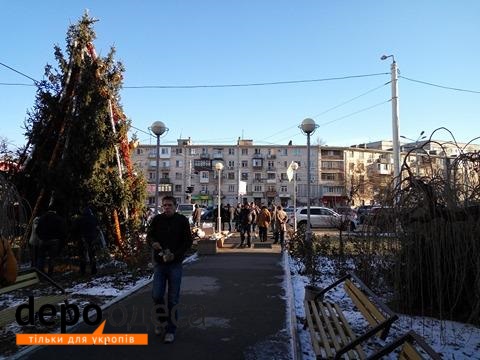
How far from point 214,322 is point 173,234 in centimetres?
160

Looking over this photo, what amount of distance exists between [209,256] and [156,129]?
4.71m

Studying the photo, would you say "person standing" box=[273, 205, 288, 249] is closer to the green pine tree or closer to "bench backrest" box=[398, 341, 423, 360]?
the green pine tree

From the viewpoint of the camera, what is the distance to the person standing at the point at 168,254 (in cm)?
665

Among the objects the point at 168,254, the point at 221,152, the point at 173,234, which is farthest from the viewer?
the point at 221,152

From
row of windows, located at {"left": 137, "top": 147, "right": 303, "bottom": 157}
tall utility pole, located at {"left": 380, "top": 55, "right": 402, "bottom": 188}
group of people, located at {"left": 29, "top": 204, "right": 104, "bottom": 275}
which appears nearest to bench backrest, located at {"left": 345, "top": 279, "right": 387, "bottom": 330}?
group of people, located at {"left": 29, "top": 204, "right": 104, "bottom": 275}

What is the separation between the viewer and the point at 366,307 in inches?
226

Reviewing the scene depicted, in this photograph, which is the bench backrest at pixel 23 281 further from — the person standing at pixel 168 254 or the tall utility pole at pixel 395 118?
the tall utility pole at pixel 395 118

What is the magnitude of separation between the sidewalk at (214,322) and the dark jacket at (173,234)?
1.13 meters

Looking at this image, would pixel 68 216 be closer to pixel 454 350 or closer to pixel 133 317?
pixel 133 317

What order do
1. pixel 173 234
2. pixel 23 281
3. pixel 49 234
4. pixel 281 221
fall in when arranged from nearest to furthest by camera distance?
pixel 173 234
pixel 23 281
pixel 49 234
pixel 281 221

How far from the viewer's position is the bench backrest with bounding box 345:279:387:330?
5.18 metres

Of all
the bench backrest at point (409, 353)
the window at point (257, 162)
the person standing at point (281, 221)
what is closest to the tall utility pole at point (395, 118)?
the person standing at point (281, 221)

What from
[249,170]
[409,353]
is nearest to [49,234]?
[409,353]

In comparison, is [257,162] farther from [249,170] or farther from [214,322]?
[214,322]
